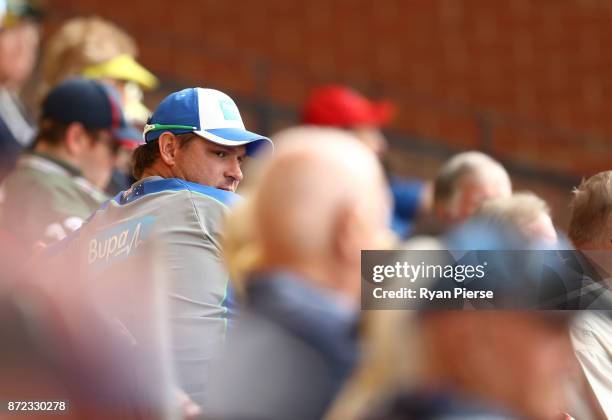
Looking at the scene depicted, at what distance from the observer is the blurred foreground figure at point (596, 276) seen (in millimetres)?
3639

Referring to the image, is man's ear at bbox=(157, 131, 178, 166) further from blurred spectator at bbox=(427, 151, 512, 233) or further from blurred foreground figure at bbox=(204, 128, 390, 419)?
blurred foreground figure at bbox=(204, 128, 390, 419)

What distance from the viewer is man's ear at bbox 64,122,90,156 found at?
476 cm

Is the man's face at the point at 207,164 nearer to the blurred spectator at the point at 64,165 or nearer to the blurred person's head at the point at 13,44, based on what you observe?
the blurred spectator at the point at 64,165

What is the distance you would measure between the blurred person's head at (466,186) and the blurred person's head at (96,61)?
1.34 meters

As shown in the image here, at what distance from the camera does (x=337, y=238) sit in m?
2.10

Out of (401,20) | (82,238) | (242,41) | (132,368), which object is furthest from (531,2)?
(132,368)

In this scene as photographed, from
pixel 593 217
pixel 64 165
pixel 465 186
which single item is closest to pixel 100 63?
pixel 64 165

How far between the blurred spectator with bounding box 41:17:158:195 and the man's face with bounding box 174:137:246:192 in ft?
5.32

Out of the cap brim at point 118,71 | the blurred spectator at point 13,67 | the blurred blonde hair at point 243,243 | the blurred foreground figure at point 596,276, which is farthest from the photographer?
the blurred spectator at point 13,67

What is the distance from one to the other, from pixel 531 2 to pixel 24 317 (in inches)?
333

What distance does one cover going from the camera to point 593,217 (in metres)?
3.86

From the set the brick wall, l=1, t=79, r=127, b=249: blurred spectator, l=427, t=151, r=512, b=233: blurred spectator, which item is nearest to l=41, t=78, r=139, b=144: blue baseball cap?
l=1, t=79, r=127, b=249: blurred spectator

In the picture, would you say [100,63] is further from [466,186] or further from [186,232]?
[186,232]

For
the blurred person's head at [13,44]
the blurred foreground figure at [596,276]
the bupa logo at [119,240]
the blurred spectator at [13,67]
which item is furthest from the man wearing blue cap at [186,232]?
the blurred person's head at [13,44]
